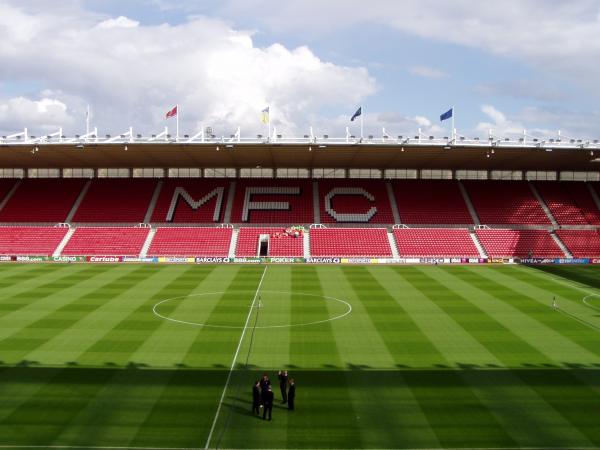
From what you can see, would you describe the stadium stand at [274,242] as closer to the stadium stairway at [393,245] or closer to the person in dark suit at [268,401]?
the stadium stairway at [393,245]

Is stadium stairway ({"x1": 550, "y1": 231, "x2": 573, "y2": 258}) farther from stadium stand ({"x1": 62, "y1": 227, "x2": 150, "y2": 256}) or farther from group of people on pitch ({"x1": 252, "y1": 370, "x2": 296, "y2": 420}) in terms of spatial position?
group of people on pitch ({"x1": 252, "y1": 370, "x2": 296, "y2": 420})

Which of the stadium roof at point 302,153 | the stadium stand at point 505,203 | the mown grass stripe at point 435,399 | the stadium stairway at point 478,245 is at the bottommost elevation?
the mown grass stripe at point 435,399

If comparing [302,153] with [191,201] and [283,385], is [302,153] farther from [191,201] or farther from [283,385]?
[283,385]

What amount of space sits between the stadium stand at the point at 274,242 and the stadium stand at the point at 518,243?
19197mm

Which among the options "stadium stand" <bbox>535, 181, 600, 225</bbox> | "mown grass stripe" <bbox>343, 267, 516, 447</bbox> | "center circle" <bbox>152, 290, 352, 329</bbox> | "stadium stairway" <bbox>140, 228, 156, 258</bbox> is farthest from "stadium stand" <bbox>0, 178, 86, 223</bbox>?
"stadium stand" <bbox>535, 181, 600, 225</bbox>

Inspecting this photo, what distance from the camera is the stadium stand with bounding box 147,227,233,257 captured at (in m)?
52.9

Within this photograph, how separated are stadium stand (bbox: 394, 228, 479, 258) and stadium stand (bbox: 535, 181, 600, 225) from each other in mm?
12668

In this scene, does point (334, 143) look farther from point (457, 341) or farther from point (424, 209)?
point (457, 341)

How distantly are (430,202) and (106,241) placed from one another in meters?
35.9

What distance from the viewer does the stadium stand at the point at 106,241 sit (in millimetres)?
52812

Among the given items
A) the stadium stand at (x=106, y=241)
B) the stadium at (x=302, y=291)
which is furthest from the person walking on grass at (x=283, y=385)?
the stadium stand at (x=106, y=241)

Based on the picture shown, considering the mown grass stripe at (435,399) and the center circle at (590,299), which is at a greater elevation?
the center circle at (590,299)

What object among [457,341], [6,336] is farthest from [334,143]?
[6,336]

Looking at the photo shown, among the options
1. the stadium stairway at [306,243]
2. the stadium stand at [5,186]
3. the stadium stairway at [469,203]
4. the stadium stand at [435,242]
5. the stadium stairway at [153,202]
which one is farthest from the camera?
the stadium stand at [5,186]
